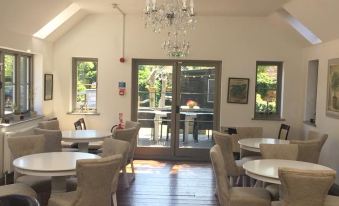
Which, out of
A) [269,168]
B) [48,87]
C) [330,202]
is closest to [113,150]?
[269,168]

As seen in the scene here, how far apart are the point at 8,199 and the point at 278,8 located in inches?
218

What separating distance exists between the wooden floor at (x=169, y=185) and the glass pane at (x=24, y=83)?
2.28 metres

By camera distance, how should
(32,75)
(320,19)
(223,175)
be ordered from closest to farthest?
(223,175)
(320,19)
(32,75)

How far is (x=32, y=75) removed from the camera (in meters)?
7.06

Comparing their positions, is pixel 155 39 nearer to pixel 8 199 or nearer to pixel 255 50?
pixel 255 50

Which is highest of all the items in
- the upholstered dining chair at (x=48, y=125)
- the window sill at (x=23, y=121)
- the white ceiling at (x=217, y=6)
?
the white ceiling at (x=217, y=6)

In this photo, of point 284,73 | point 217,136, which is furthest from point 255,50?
point 217,136

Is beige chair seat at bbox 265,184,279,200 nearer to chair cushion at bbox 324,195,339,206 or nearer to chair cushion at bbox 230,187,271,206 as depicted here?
chair cushion at bbox 230,187,271,206

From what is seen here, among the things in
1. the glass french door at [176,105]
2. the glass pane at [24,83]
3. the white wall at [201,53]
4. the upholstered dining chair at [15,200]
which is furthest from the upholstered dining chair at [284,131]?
the upholstered dining chair at [15,200]

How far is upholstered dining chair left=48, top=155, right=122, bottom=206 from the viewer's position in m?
3.34

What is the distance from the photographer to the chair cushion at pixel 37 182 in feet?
14.0

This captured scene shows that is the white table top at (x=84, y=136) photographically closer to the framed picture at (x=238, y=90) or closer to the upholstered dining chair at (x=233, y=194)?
the upholstered dining chair at (x=233, y=194)

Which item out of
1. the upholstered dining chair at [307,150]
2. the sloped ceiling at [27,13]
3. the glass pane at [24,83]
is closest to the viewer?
the upholstered dining chair at [307,150]

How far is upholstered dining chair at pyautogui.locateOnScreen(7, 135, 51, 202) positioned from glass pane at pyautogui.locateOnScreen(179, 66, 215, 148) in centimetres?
359
